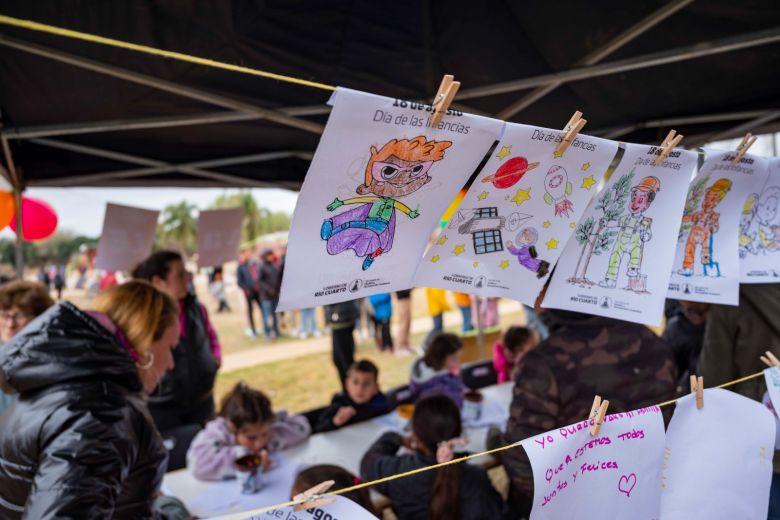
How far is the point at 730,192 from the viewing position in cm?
141

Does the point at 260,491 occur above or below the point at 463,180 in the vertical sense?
below

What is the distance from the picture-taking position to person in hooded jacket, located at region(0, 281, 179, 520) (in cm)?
103

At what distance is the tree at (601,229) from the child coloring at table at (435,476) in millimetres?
879

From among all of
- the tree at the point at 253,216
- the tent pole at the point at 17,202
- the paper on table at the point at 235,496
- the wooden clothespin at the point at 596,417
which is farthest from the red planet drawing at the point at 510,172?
the tree at the point at 253,216

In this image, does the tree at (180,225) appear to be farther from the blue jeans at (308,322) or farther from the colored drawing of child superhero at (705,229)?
the colored drawing of child superhero at (705,229)

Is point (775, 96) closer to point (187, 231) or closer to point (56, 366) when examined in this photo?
point (56, 366)

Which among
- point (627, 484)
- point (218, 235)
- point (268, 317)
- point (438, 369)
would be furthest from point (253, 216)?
point (627, 484)

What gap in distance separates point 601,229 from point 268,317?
26.8ft

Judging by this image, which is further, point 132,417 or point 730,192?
point 730,192

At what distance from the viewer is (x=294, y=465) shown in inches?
86.7

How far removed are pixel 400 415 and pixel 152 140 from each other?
209 cm

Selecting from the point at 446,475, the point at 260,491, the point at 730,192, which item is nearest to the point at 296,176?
the point at 260,491

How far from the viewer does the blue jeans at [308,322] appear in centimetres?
866

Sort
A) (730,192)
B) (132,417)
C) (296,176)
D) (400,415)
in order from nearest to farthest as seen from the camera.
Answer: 1. (132,417)
2. (730,192)
3. (400,415)
4. (296,176)
